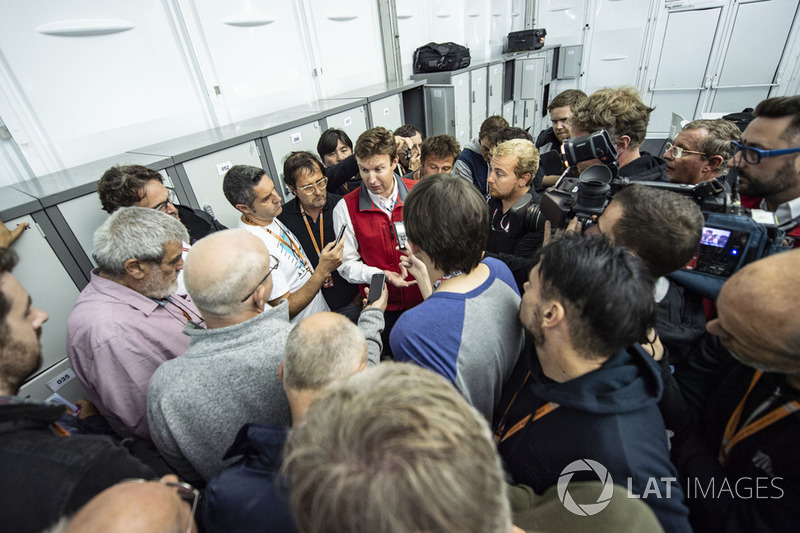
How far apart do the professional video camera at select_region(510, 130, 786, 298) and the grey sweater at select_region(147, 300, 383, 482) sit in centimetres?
134

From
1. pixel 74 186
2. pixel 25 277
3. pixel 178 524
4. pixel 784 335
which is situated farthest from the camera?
pixel 74 186

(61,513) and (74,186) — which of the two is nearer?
(61,513)

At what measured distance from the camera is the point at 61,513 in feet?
2.10

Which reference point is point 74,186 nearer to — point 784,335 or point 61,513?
point 61,513

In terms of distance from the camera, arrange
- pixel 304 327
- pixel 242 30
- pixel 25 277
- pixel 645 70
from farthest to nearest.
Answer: pixel 645 70 < pixel 242 30 < pixel 25 277 < pixel 304 327

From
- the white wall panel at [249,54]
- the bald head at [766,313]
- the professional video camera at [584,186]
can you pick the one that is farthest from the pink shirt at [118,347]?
the white wall panel at [249,54]

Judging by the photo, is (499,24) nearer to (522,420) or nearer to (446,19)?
(446,19)

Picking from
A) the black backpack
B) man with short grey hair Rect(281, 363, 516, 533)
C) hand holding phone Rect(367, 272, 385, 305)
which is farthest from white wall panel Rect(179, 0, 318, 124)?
man with short grey hair Rect(281, 363, 516, 533)

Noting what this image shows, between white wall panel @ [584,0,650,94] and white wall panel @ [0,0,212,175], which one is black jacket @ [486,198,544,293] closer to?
white wall panel @ [0,0,212,175]

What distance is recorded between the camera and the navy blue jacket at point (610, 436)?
788mm

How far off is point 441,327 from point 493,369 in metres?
0.24

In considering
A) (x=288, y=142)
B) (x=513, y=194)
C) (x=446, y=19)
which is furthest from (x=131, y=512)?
(x=446, y=19)

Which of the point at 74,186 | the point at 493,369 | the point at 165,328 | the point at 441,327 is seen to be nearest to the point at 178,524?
the point at 441,327

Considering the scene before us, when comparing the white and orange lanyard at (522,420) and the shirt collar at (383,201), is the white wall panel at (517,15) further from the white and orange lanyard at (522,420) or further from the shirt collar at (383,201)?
the white and orange lanyard at (522,420)
